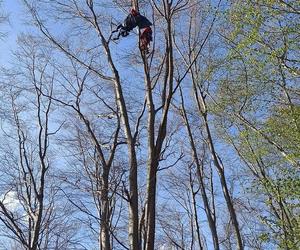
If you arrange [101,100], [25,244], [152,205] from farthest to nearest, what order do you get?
[101,100], [25,244], [152,205]

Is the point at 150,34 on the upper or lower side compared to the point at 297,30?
lower

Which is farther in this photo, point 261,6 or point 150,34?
point 261,6

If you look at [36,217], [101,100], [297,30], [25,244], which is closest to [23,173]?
[36,217]

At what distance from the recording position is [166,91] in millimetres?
5789

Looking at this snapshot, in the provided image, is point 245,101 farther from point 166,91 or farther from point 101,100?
point 166,91

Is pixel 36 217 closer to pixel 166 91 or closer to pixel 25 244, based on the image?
pixel 25 244

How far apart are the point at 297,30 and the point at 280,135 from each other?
2723mm

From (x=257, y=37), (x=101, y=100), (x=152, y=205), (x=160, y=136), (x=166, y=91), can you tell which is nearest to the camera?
(x=152, y=205)

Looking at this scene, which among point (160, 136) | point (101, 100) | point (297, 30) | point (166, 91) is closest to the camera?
point (160, 136)

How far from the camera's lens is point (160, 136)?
4.97m

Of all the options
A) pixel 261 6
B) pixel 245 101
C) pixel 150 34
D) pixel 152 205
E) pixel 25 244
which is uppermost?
pixel 261 6

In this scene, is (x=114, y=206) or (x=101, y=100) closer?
(x=101, y=100)

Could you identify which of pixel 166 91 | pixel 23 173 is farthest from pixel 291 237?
pixel 23 173

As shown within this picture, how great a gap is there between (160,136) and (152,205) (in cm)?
88
